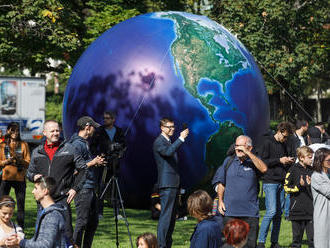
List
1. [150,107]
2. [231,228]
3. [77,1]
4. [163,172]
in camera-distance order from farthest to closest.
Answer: [77,1], [150,107], [163,172], [231,228]

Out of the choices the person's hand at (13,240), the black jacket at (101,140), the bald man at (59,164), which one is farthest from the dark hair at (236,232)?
the black jacket at (101,140)

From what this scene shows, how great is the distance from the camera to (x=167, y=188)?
30.0ft

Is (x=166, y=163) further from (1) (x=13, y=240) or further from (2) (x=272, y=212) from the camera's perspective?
(1) (x=13, y=240)

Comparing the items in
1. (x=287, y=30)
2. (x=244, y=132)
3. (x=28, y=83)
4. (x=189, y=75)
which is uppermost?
(x=287, y=30)

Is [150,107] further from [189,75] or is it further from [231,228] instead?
[231,228]

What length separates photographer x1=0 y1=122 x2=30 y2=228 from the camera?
33.5 ft

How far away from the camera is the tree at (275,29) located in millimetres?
21875

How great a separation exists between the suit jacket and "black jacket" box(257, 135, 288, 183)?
1496mm

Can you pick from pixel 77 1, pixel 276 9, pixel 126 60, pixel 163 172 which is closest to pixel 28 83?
pixel 77 1

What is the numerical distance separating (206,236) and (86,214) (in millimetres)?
3097

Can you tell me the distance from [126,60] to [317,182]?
4.82 metres

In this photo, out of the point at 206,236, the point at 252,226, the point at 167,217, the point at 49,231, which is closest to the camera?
the point at 49,231

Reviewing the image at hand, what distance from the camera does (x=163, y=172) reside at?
9.23 meters

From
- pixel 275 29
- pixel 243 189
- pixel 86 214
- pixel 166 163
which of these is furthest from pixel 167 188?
pixel 275 29
